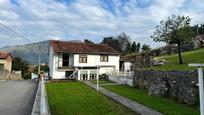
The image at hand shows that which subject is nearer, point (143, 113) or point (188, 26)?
point (143, 113)

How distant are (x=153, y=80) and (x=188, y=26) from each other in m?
15.9

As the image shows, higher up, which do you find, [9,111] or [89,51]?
[89,51]

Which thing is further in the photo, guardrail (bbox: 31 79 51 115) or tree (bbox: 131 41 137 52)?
tree (bbox: 131 41 137 52)

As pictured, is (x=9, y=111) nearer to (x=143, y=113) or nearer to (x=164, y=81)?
(x=143, y=113)

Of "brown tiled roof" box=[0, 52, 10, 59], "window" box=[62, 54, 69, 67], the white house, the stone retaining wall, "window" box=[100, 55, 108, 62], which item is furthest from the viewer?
→ "brown tiled roof" box=[0, 52, 10, 59]

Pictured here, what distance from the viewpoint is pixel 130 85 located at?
1079 inches

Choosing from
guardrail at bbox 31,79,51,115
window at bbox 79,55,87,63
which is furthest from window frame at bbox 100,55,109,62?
guardrail at bbox 31,79,51,115

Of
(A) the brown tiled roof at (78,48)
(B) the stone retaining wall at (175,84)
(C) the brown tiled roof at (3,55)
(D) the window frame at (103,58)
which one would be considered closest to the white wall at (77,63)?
(D) the window frame at (103,58)

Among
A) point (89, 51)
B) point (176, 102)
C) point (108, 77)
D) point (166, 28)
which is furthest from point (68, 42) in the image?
point (176, 102)

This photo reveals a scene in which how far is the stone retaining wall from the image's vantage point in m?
15.1

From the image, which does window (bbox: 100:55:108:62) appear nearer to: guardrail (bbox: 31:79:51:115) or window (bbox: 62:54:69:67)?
window (bbox: 62:54:69:67)

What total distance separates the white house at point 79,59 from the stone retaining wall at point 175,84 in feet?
72.4

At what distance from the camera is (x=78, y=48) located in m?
47.4

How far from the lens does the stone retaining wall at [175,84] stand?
49.7ft
